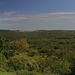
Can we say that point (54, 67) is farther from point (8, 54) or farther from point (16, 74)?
point (8, 54)

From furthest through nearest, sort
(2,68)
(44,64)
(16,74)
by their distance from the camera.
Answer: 1. (44,64)
2. (2,68)
3. (16,74)

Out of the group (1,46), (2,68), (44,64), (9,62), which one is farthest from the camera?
(1,46)

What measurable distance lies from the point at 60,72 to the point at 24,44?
16904 mm

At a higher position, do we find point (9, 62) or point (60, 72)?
point (9, 62)

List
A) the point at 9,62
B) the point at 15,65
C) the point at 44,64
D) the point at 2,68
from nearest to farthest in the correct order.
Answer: the point at 2,68, the point at 15,65, the point at 9,62, the point at 44,64

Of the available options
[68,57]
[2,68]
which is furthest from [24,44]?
[2,68]

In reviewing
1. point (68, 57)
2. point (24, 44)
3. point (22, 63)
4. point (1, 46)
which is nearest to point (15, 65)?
point (22, 63)

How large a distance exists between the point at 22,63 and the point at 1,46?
7.72 meters

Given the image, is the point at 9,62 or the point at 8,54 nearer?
the point at 9,62

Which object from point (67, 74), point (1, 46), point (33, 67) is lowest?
point (67, 74)

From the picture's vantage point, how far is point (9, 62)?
9281mm

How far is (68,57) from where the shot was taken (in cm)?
1424

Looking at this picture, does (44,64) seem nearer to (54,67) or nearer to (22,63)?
(54,67)

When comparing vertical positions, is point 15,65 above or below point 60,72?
above
